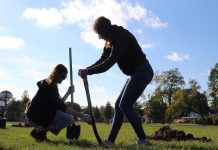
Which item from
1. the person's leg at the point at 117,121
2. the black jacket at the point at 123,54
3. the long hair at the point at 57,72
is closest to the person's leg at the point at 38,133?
the long hair at the point at 57,72

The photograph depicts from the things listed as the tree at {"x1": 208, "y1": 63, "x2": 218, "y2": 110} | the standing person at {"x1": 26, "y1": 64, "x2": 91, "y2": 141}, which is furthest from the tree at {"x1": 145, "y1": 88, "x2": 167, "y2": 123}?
the standing person at {"x1": 26, "y1": 64, "x2": 91, "y2": 141}

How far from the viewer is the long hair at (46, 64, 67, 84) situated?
9094mm

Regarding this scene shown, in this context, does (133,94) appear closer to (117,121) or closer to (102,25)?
(117,121)

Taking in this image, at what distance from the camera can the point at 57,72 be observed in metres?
9.10

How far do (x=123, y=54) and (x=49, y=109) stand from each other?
2.23m

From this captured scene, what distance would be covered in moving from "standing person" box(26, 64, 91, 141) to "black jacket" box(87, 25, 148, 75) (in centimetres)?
114

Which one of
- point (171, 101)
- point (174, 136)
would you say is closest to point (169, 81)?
point (171, 101)

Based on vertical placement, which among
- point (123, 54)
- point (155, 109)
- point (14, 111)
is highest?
point (14, 111)

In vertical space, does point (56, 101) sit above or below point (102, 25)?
below

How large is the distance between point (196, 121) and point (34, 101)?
97.3 meters

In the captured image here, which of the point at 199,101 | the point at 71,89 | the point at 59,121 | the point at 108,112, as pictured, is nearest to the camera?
the point at 59,121

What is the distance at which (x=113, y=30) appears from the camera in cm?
814

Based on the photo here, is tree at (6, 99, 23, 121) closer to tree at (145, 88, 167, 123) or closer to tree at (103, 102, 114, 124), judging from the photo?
tree at (103, 102, 114, 124)

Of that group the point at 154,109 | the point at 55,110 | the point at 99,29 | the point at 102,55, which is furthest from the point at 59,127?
the point at 154,109
